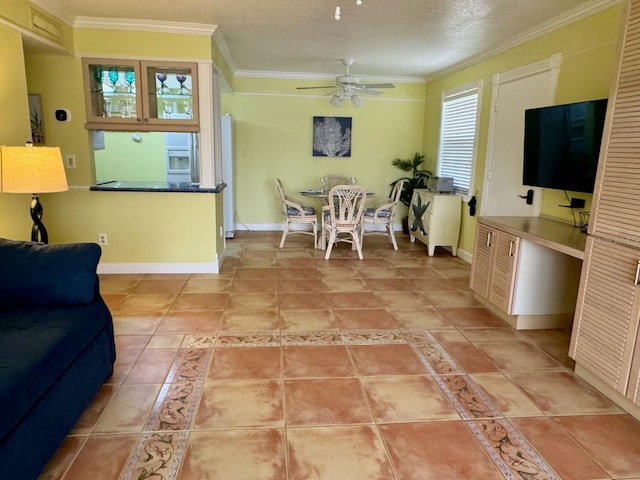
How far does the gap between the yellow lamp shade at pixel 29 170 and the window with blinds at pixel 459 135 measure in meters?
4.29

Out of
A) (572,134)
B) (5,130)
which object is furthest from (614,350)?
(5,130)

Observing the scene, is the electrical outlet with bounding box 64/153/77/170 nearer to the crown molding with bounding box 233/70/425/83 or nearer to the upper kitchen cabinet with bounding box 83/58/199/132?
the upper kitchen cabinet with bounding box 83/58/199/132

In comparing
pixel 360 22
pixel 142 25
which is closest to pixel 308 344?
pixel 360 22

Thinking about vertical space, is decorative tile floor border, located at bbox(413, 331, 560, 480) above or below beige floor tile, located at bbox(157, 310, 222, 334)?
below

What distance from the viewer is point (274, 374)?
8.02 ft

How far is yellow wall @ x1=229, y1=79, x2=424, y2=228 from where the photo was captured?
644 centimetres

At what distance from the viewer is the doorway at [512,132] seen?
147 inches

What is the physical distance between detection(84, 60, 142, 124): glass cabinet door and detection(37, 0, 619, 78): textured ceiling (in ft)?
1.44

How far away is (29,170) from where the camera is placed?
2.58m

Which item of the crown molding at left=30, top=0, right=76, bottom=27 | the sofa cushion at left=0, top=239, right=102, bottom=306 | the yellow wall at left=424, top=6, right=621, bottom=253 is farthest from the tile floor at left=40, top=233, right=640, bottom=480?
the crown molding at left=30, top=0, right=76, bottom=27

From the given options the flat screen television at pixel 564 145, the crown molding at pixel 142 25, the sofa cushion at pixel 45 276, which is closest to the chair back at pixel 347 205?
the flat screen television at pixel 564 145

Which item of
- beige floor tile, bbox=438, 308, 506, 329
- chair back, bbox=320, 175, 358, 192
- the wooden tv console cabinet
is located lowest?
beige floor tile, bbox=438, 308, 506, 329

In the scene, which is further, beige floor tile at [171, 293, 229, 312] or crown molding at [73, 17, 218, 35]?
crown molding at [73, 17, 218, 35]

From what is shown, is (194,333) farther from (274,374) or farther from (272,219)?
(272,219)
